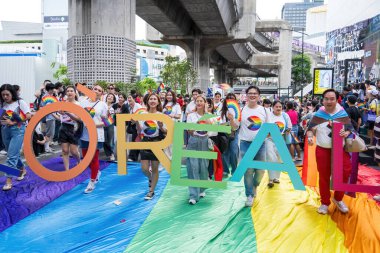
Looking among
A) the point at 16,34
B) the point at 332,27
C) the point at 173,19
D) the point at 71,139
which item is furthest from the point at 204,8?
the point at 16,34

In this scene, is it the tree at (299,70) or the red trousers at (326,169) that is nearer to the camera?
the red trousers at (326,169)


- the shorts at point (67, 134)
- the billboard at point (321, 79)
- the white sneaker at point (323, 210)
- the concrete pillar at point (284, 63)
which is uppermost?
the concrete pillar at point (284, 63)

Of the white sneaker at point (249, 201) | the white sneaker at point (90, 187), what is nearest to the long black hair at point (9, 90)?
the white sneaker at point (90, 187)

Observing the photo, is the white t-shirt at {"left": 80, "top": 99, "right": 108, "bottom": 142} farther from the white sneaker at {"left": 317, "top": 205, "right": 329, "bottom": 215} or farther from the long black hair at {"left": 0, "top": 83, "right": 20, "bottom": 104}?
the white sneaker at {"left": 317, "top": 205, "right": 329, "bottom": 215}

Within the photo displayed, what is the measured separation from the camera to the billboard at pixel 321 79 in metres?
16.9

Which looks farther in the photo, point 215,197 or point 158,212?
point 215,197

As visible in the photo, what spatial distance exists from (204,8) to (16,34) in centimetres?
11240

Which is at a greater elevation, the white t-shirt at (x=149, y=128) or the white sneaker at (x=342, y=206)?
the white t-shirt at (x=149, y=128)

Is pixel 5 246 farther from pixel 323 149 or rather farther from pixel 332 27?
pixel 332 27

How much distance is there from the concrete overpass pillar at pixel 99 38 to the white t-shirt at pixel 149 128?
9.79 m

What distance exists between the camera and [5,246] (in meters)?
4.24

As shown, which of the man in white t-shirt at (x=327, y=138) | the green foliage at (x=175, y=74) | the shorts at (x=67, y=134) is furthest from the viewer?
the green foliage at (x=175, y=74)

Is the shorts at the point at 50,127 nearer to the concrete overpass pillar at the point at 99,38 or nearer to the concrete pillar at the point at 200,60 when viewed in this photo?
the concrete overpass pillar at the point at 99,38

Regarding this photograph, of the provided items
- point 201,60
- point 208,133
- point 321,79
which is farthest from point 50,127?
point 201,60
